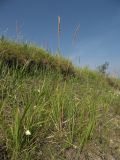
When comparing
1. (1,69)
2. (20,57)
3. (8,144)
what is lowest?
(8,144)

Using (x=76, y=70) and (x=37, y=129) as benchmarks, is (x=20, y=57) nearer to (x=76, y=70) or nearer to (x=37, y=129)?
(x=76, y=70)

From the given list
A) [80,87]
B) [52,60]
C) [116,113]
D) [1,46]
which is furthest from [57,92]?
[52,60]

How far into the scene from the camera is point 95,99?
3744 mm

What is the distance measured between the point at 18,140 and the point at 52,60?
3543 millimetres

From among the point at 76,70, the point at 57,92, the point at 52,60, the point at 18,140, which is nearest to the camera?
the point at 18,140

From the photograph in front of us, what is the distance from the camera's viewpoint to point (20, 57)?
511 centimetres

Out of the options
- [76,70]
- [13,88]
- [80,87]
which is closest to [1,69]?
[13,88]

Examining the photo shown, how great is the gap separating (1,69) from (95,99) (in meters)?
1.15

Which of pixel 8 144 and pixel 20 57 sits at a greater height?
pixel 20 57

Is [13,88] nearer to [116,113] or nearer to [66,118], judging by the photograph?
[66,118]

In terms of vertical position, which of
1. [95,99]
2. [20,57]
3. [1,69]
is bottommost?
[95,99]

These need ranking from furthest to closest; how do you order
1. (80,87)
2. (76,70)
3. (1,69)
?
1. (76,70)
2. (80,87)
3. (1,69)

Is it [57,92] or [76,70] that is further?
[76,70]

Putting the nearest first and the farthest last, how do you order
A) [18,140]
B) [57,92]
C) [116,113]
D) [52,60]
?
[18,140] → [57,92] → [116,113] → [52,60]
